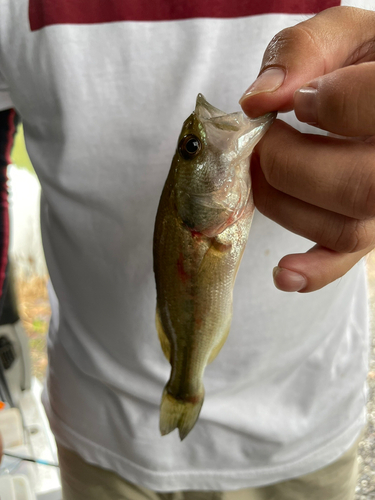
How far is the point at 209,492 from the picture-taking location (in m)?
0.87

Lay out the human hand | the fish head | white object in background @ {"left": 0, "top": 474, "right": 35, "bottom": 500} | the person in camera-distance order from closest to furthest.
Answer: the human hand
the fish head
the person
white object in background @ {"left": 0, "top": 474, "right": 35, "bottom": 500}

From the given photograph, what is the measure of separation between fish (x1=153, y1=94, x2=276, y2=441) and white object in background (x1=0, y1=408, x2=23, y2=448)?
99 centimetres

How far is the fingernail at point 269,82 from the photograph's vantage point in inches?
18.0

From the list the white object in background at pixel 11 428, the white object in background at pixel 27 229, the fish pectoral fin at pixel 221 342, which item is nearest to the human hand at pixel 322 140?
the fish pectoral fin at pixel 221 342

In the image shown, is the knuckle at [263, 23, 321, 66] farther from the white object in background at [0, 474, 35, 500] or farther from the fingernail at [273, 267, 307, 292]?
the white object in background at [0, 474, 35, 500]

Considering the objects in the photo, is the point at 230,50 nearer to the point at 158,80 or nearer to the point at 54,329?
the point at 158,80

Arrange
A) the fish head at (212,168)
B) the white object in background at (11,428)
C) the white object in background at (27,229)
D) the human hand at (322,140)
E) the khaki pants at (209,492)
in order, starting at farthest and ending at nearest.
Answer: the white object in background at (27,229) < the white object in background at (11,428) < the khaki pants at (209,492) < the fish head at (212,168) < the human hand at (322,140)

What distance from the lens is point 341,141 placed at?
1.54ft

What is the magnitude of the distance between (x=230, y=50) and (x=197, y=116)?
0.63 ft

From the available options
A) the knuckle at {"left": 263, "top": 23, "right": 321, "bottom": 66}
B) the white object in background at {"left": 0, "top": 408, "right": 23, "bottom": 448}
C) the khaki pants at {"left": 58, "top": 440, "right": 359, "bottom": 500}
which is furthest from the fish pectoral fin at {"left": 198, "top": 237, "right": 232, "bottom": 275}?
the white object in background at {"left": 0, "top": 408, "right": 23, "bottom": 448}

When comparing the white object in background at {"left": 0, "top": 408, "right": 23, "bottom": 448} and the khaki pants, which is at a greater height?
the khaki pants

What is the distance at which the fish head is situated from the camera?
548mm

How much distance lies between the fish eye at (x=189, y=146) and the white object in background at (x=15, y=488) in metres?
1.07

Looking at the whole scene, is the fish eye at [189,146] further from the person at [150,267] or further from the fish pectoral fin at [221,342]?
the fish pectoral fin at [221,342]
